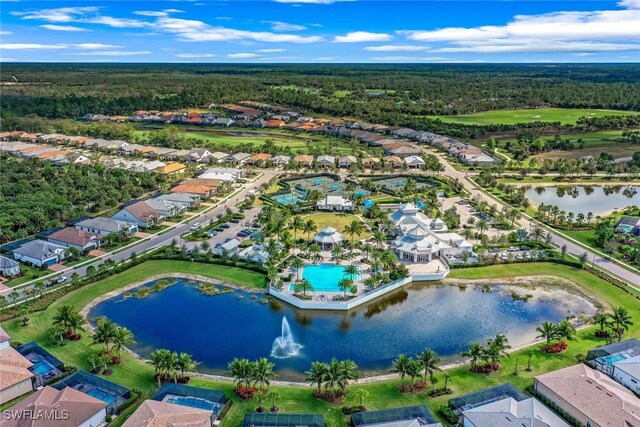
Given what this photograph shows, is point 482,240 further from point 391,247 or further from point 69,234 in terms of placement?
point 69,234

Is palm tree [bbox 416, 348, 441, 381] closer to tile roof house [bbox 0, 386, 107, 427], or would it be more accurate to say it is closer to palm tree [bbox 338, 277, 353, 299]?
palm tree [bbox 338, 277, 353, 299]

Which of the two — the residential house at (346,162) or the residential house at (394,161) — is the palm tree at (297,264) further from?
the residential house at (346,162)

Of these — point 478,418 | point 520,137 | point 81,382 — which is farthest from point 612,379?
point 520,137

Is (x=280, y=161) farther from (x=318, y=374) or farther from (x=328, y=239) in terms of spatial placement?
(x=318, y=374)

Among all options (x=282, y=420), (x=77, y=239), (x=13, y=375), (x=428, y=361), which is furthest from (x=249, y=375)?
(x=77, y=239)

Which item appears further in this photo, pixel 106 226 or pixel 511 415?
pixel 106 226

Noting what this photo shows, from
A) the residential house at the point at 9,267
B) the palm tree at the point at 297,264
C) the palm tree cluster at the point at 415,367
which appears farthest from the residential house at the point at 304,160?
the palm tree cluster at the point at 415,367

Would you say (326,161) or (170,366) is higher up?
(326,161)
